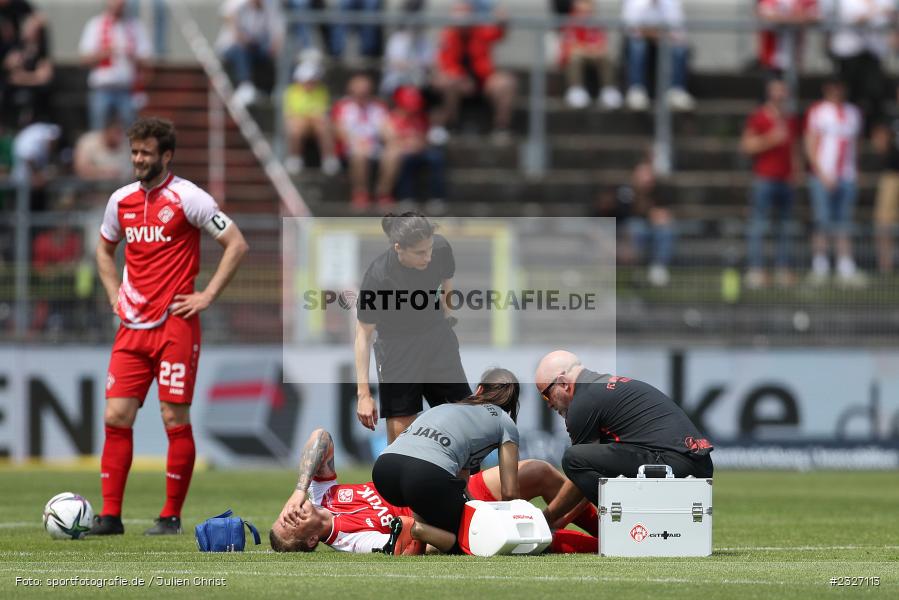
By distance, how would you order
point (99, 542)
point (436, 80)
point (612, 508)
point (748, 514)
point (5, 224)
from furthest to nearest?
1. point (436, 80)
2. point (5, 224)
3. point (748, 514)
4. point (99, 542)
5. point (612, 508)

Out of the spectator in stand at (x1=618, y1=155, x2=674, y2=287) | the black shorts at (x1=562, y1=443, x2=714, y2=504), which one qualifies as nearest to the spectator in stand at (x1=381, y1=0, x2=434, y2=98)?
the spectator in stand at (x1=618, y1=155, x2=674, y2=287)

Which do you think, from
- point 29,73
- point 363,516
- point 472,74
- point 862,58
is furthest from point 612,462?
point 862,58

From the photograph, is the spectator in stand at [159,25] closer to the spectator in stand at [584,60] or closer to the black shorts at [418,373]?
the spectator in stand at [584,60]

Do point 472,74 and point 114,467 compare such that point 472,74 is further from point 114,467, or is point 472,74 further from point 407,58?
point 114,467

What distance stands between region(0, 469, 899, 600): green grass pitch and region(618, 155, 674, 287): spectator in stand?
7.39 metres

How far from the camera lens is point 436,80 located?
2620 centimetres

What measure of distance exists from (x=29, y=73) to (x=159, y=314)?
47.2 ft

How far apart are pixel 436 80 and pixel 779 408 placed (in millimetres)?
7390

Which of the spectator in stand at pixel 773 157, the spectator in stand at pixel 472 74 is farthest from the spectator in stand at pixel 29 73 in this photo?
the spectator in stand at pixel 773 157

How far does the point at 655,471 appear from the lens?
10773mm

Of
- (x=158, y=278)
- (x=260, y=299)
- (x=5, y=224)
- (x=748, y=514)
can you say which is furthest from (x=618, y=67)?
(x=158, y=278)

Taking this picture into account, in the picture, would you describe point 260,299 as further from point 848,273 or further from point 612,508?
point 612,508

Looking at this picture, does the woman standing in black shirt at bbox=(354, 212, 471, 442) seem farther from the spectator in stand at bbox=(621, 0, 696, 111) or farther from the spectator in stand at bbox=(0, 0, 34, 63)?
the spectator in stand at bbox=(0, 0, 34, 63)

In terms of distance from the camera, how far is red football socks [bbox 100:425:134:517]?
479 inches
